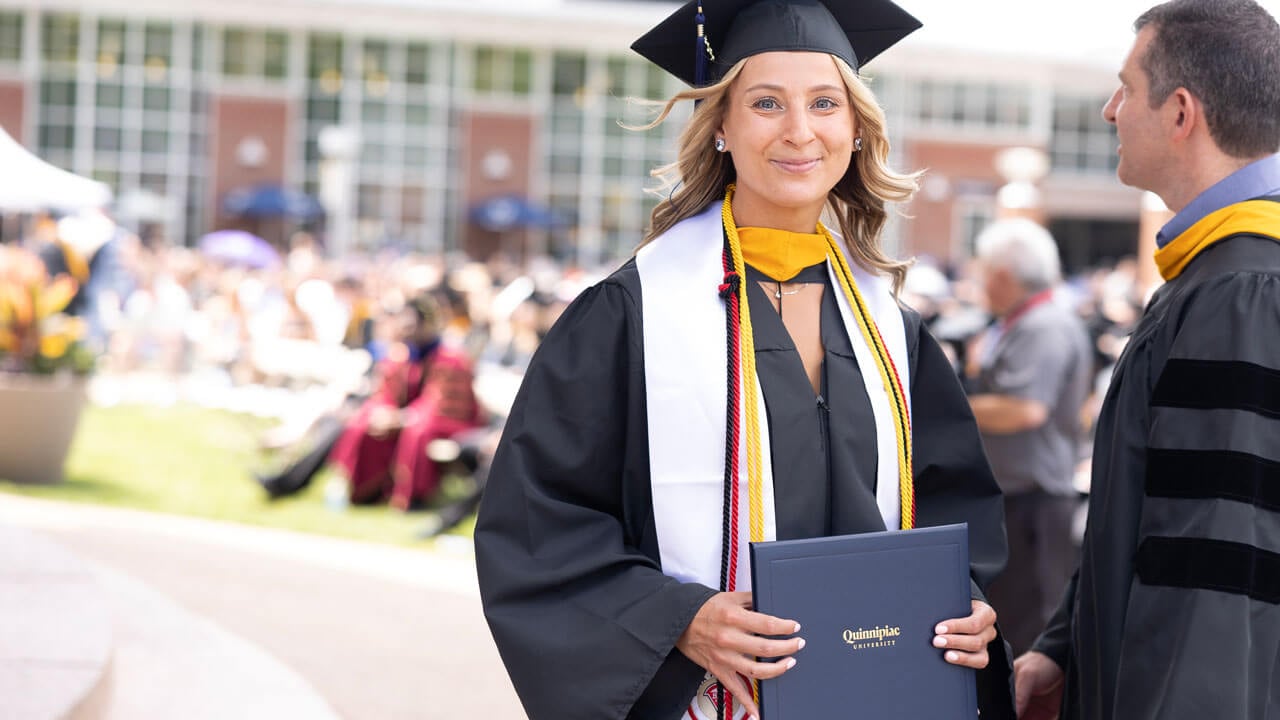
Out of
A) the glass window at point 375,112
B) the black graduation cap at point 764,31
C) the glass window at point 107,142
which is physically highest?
the glass window at point 375,112

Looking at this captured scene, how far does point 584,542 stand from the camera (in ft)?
7.59

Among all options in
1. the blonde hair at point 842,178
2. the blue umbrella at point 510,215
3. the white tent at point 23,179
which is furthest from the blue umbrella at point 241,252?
the blonde hair at point 842,178

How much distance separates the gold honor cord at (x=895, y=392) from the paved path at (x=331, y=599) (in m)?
3.23

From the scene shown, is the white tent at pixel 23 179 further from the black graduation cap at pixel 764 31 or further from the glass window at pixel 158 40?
the glass window at pixel 158 40

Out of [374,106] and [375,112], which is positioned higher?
[374,106]

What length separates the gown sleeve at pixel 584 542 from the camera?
2.25 metres

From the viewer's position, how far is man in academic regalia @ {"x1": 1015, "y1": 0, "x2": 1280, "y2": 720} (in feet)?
7.27

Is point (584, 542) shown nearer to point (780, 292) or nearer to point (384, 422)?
point (780, 292)

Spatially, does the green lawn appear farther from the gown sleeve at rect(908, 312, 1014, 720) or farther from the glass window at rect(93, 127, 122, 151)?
the glass window at rect(93, 127, 122, 151)

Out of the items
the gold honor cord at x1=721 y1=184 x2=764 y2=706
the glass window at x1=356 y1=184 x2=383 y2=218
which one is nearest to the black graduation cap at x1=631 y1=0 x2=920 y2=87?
the gold honor cord at x1=721 y1=184 x2=764 y2=706

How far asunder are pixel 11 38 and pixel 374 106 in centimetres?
982

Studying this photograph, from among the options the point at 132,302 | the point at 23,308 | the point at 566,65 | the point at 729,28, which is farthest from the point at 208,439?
the point at 566,65

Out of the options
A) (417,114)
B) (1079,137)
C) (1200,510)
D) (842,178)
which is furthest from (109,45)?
(1200,510)

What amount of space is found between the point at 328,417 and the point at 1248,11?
993cm
